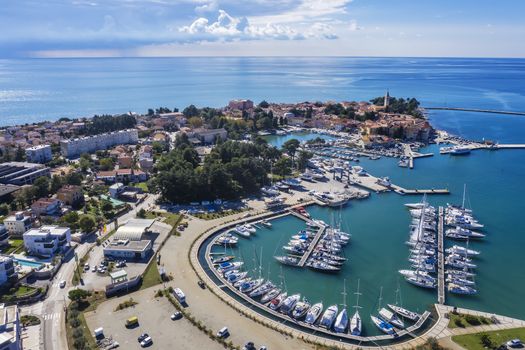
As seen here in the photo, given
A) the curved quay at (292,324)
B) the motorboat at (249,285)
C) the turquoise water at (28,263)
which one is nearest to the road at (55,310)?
the turquoise water at (28,263)

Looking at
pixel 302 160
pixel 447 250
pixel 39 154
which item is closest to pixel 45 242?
pixel 447 250

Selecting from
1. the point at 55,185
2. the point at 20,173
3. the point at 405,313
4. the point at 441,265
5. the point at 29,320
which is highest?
the point at 20,173

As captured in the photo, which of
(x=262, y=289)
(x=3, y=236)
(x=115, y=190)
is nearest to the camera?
(x=262, y=289)

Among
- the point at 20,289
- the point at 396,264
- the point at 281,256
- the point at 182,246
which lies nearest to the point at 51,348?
the point at 20,289

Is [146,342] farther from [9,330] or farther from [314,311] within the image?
[314,311]

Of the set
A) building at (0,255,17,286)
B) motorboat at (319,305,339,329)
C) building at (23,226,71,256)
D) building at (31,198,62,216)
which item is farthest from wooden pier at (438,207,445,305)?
building at (31,198,62,216)

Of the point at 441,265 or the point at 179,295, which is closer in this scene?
the point at 179,295

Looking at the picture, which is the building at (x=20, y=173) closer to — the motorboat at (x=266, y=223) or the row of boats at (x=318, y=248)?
the motorboat at (x=266, y=223)

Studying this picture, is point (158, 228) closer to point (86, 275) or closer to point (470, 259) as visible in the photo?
point (86, 275)
